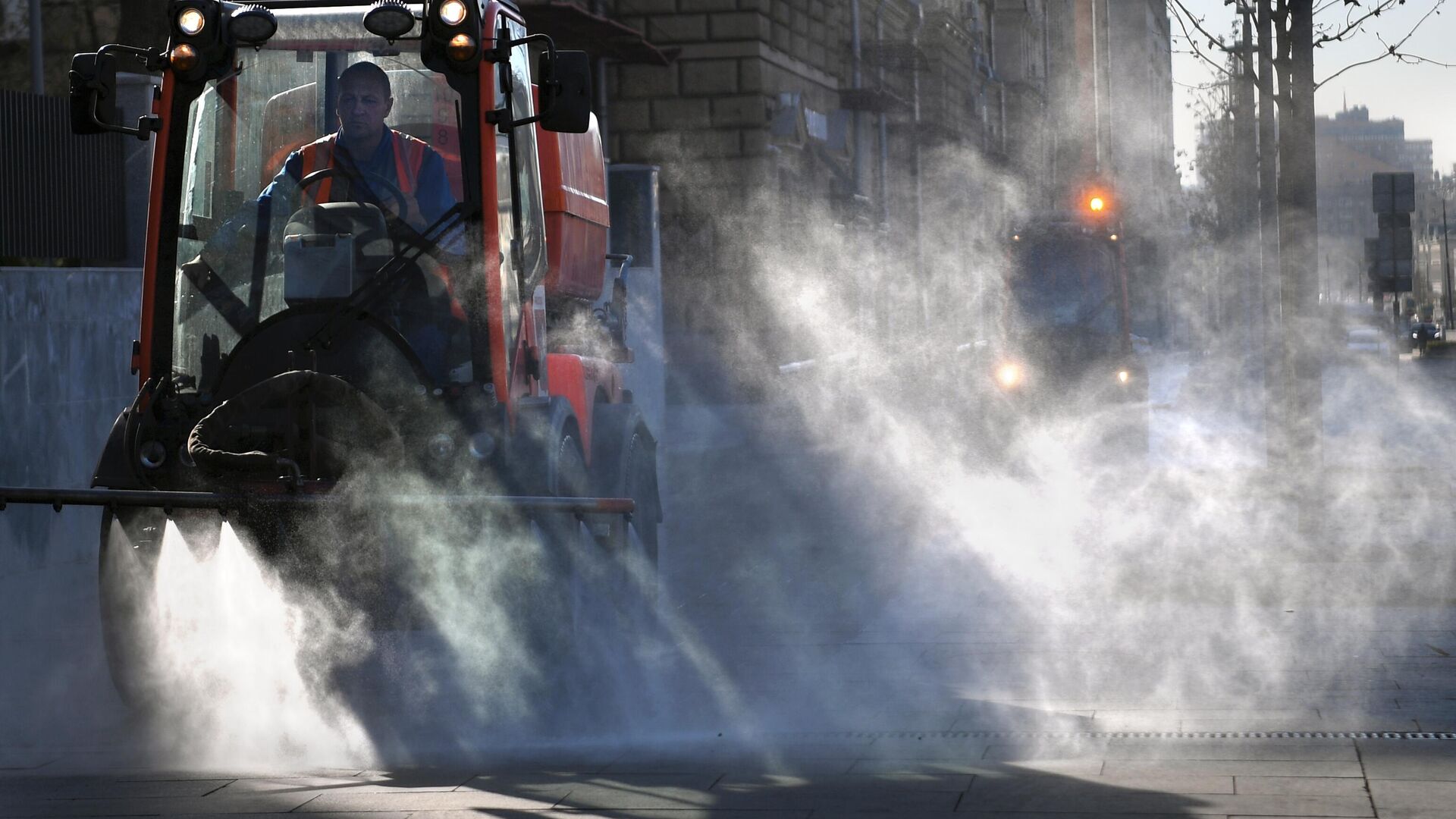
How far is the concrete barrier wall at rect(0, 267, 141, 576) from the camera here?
35.9 ft

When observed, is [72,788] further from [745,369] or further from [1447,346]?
[1447,346]

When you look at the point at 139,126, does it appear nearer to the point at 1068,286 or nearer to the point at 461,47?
the point at 461,47

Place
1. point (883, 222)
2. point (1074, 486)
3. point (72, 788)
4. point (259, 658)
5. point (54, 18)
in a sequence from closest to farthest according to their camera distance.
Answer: point (72, 788), point (259, 658), point (1074, 486), point (54, 18), point (883, 222)

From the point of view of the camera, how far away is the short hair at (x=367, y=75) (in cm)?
771

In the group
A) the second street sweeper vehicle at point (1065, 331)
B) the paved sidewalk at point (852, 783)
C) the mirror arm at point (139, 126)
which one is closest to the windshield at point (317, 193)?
the mirror arm at point (139, 126)

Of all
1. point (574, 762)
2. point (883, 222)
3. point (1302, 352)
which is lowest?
point (574, 762)

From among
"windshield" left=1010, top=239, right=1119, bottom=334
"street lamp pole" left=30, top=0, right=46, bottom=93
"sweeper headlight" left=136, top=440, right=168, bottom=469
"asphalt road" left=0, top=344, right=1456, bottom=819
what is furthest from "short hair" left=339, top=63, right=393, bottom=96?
"windshield" left=1010, top=239, right=1119, bottom=334

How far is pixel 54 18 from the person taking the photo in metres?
22.2

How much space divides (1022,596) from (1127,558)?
162 cm

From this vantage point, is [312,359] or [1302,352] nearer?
[312,359]

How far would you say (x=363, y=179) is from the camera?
295 inches

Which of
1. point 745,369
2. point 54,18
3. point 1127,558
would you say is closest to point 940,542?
point 1127,558

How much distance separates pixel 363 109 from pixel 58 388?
471 cm

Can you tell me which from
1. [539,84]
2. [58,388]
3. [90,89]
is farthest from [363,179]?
[58,388]
